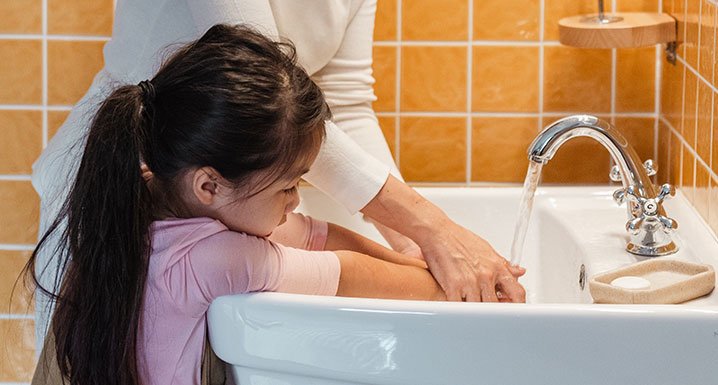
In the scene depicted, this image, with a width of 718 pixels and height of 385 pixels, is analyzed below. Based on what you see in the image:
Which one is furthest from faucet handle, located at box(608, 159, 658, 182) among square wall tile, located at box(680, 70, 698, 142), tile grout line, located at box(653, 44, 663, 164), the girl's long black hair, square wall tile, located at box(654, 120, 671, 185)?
the girl's long black hair

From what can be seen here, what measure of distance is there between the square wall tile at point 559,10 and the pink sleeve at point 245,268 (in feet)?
2.92

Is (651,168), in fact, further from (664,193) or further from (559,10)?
(559,10)

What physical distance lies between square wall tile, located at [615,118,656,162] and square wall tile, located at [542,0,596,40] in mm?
203

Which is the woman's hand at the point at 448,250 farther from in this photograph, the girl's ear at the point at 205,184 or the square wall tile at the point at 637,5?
the square wall tile at the point at 637,5

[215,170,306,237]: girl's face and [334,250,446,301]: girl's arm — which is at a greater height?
[215,170,306,237]: girl's face

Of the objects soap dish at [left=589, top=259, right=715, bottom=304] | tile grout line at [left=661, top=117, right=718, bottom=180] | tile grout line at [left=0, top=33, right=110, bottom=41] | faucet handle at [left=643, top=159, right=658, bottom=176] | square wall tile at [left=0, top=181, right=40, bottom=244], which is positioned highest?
tile grout line at [left=0, top=33, right=110, bottom=41]

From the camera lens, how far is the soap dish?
138 centimetres

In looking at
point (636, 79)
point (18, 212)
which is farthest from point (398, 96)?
point (18, 212)

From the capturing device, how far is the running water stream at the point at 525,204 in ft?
5.23

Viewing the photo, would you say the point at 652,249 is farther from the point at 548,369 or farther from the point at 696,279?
the point at 548,369

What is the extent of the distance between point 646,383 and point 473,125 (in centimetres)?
95

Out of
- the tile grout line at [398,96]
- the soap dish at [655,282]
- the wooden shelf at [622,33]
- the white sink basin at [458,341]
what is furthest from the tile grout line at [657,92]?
the white sink basin at [458,341]

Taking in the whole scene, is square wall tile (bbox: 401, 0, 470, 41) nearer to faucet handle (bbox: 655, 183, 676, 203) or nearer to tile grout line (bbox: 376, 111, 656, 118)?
tile grout line (bbox: 376, 111, 656, 118)

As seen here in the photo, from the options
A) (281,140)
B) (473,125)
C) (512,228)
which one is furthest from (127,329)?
(473,125)
